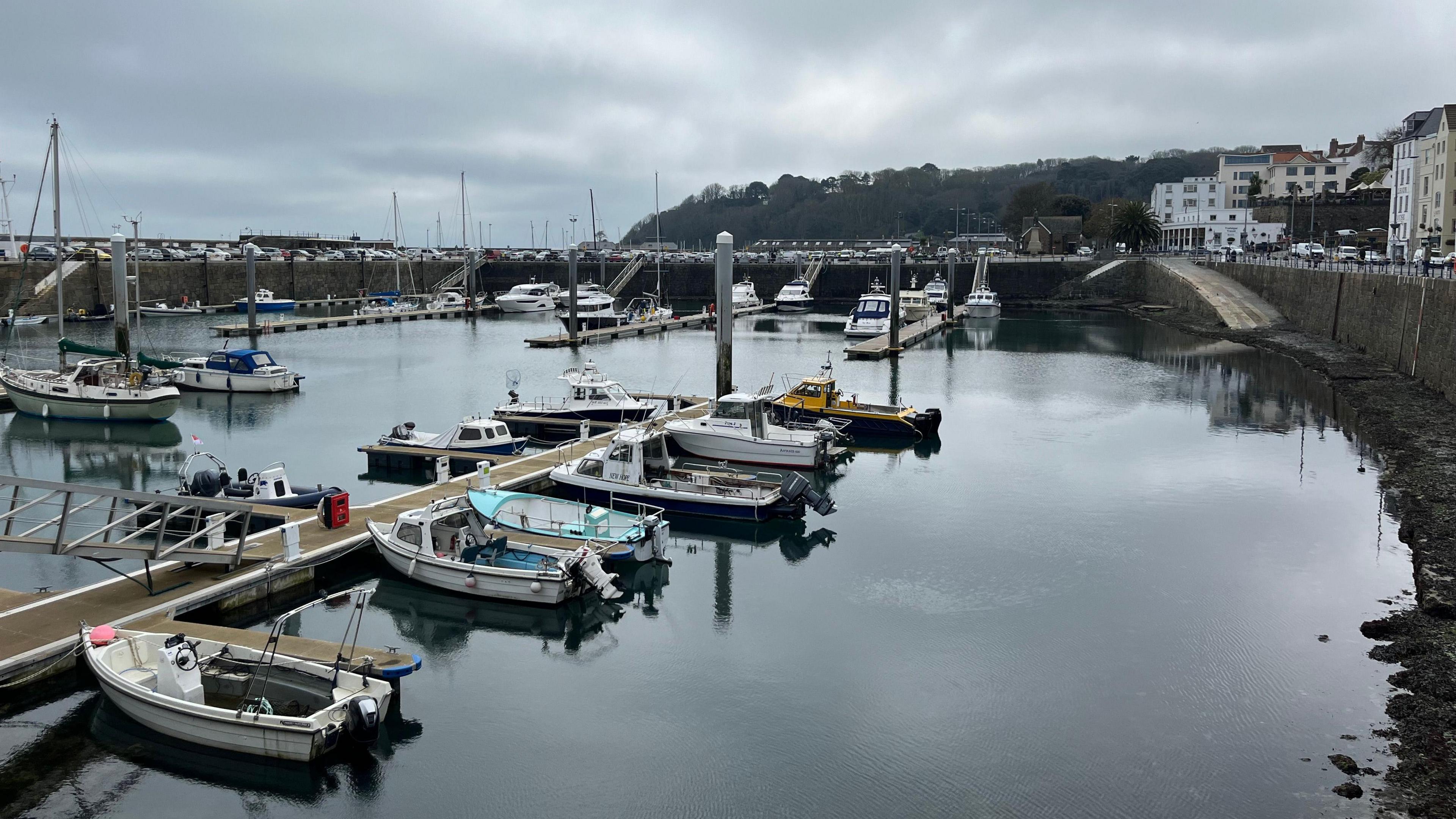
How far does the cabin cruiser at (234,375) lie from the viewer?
144 ft

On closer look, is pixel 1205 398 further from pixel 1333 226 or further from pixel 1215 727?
pixel 1333 226

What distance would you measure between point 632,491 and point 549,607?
6232 millimetres

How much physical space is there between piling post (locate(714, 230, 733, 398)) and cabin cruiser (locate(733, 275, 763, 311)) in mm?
55684

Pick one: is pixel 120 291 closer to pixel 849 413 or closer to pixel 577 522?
pixel 849 413

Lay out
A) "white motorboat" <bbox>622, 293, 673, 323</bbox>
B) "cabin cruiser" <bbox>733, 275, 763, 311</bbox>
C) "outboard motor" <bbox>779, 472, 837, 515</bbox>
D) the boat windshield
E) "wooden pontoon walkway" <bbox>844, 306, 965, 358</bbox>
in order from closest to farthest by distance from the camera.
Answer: "outboard motor" <bbox>779, 472, 837, 515</bbox> → "wooden pontoon walkway" <bbox>844, 306, 965, 358</bbox> → the boat windshield → "white motorboat" <bbox>622, 293, 673, 323</bbox> → "cabin cruiser" <bbox>733, 275, 763, 311</bbox>

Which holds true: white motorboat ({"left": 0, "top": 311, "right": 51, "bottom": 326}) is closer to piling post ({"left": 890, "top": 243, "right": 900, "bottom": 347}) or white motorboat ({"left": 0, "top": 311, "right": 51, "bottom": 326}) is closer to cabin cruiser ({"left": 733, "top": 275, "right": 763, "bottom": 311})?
cabin cruiser ({"left": 733, "top": 275, "right": 763, "bottom": 311})

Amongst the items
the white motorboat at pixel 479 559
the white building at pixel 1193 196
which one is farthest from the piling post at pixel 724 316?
the white building at pixel 1193 196

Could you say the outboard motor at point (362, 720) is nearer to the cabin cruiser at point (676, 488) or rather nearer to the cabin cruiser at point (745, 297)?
the cabin cruiser at point (676, 488)

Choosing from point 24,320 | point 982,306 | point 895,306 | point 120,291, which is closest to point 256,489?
point 120,291

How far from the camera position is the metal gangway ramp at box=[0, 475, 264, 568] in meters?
15.7

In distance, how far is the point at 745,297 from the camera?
3780 inches

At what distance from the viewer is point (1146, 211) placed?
115250 mm

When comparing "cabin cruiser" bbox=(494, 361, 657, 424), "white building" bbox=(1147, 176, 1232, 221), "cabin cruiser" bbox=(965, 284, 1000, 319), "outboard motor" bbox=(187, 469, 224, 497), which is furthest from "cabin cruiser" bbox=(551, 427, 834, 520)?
"white building" bbox=(1147, 176, 1232, 221)

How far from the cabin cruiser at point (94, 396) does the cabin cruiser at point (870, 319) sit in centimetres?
4239
